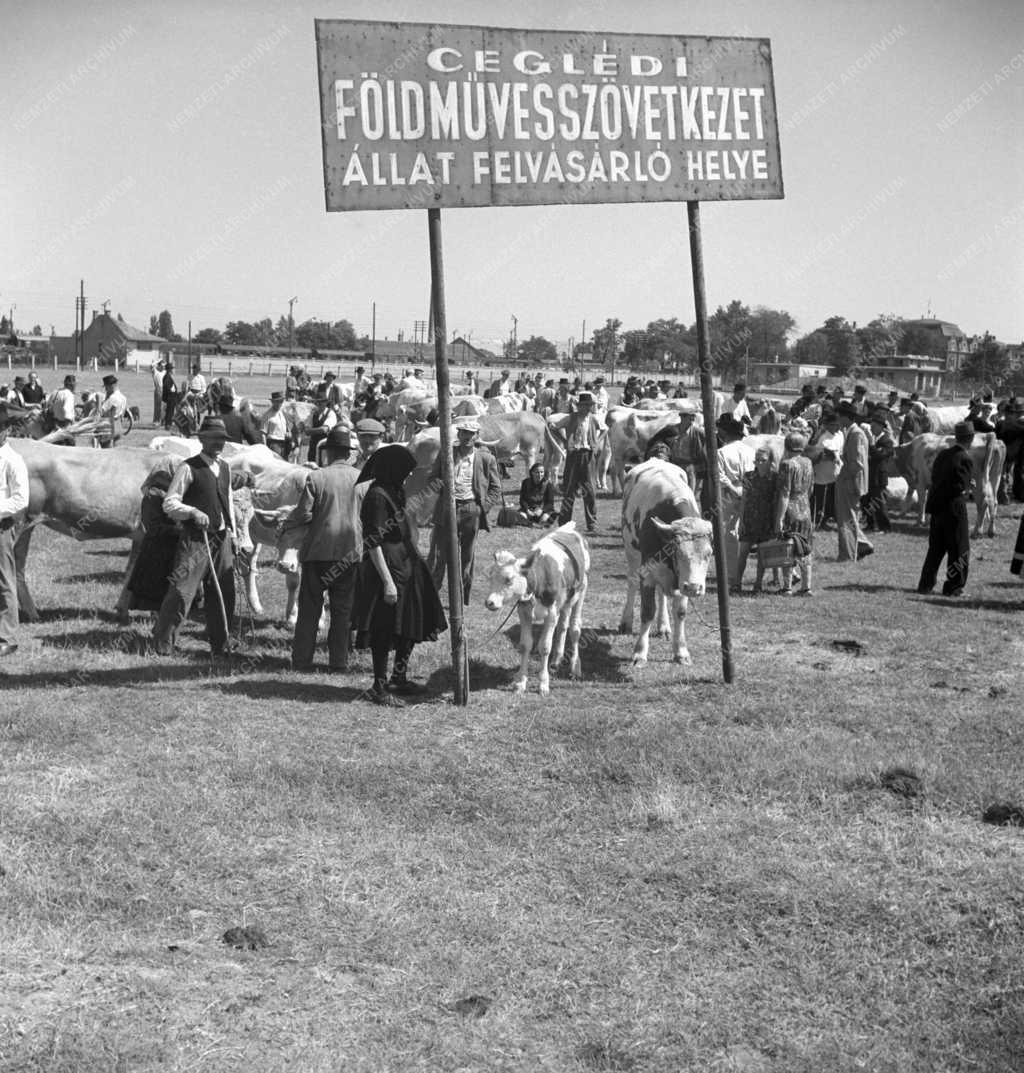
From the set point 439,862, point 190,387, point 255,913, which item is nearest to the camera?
point 255,913

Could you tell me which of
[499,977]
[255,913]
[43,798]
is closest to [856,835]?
[499,977]

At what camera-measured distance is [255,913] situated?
19.1 ft

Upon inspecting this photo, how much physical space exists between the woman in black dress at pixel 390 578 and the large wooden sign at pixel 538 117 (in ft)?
6.30

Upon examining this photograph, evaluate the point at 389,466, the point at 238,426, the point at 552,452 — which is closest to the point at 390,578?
the point at 389,466

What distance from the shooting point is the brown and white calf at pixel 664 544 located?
10.2 meters

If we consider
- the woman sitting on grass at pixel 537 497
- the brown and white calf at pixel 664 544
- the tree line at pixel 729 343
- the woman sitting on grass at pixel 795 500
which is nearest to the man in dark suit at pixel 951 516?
the woman sitting on grass at pixel 795 500

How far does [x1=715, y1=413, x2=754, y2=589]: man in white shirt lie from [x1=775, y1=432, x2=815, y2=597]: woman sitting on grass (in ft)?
1.77

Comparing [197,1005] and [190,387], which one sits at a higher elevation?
[190,387]

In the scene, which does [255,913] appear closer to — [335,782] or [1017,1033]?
[335,782]

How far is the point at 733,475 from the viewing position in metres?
14.2

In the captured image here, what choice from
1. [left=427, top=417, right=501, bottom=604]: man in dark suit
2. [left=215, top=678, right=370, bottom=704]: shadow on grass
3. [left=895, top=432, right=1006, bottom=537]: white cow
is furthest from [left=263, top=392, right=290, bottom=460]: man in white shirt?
[left=215, top=678, right=370, bottom=704]: shadow on grass

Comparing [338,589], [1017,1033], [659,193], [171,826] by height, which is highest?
[659,193]

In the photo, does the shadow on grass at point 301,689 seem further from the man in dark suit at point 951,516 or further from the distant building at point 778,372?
the distant building at point 778,372

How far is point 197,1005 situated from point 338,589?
211 inches
